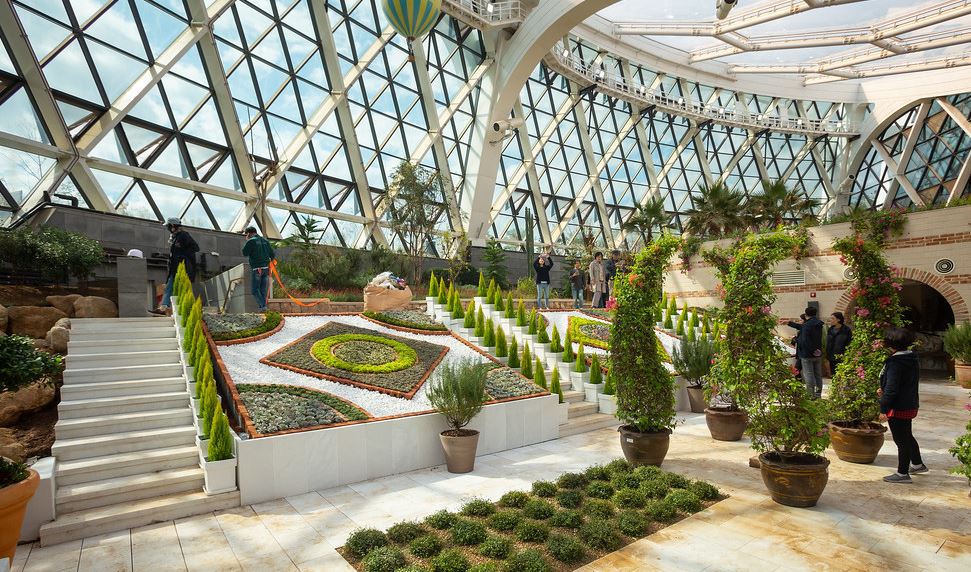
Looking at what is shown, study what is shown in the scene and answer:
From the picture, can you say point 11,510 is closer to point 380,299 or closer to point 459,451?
point 459,451

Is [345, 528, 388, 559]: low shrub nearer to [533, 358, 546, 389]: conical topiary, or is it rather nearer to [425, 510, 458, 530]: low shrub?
[425, 510, 458, 530]: low shrub

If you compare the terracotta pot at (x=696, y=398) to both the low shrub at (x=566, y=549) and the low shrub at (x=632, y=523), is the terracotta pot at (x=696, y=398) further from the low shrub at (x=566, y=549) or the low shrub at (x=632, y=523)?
the low shrub at (x=566, y=549)

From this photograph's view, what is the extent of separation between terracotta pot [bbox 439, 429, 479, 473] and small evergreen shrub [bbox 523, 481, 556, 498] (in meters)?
1.12

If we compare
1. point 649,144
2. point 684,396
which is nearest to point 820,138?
point 649,144

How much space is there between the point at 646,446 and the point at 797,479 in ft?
5.47

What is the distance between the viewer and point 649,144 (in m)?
32.9

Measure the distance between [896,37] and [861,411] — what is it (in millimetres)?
24594

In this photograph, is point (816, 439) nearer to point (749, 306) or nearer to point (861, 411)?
point (749, 306)

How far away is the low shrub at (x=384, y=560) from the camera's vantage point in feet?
12.4

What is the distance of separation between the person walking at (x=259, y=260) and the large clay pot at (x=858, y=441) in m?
9.66

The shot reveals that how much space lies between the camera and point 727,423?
7.65m

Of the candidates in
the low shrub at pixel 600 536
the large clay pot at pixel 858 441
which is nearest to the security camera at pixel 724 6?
the large clay pot at pixel 858 441

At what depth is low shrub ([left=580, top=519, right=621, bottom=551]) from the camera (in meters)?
4.17

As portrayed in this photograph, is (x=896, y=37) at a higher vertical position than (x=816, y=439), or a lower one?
higher
